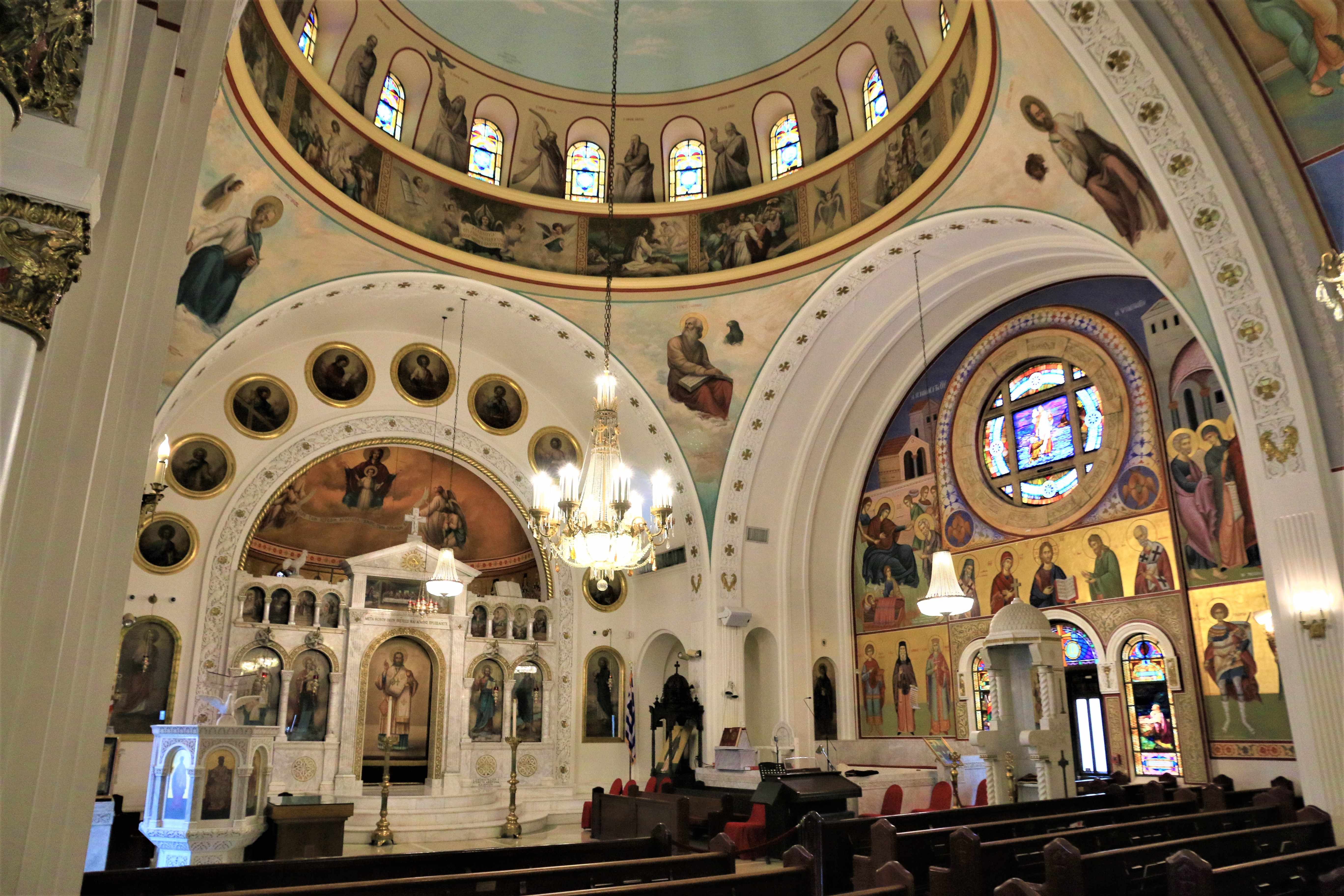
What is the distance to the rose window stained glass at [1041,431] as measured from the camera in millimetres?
13227

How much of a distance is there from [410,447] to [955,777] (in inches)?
425

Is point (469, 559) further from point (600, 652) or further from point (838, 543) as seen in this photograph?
point (838, 543)

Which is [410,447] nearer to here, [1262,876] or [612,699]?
[612,699]

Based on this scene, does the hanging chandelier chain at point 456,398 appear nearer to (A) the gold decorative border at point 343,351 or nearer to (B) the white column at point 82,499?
(A) the gold decorative border at point 343,351

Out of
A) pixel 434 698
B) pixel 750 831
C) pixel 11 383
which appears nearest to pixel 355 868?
pixel 11 383

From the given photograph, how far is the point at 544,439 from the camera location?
17.7m

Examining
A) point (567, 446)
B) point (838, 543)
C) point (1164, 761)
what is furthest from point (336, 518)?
point (1164, 761)

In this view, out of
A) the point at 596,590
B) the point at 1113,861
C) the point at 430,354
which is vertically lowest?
the point at 1113,861

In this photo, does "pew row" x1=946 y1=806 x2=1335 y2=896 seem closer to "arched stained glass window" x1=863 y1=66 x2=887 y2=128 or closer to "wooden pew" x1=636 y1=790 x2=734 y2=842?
"wooden pew" x1=636 y1=790 x2=734 y2=842

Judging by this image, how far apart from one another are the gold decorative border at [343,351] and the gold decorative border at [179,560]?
2934 millimetres

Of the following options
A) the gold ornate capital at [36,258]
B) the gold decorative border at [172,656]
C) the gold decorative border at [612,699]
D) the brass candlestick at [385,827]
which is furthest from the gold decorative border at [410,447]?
the gold ornate capital at [36,258]

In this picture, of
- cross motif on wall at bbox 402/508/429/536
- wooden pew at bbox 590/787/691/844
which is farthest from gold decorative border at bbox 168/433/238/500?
wooden pew at bbox 590/787/691/844

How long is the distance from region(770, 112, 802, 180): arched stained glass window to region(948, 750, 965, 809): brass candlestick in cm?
918

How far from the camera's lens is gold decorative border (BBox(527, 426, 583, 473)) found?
17.6 metres
